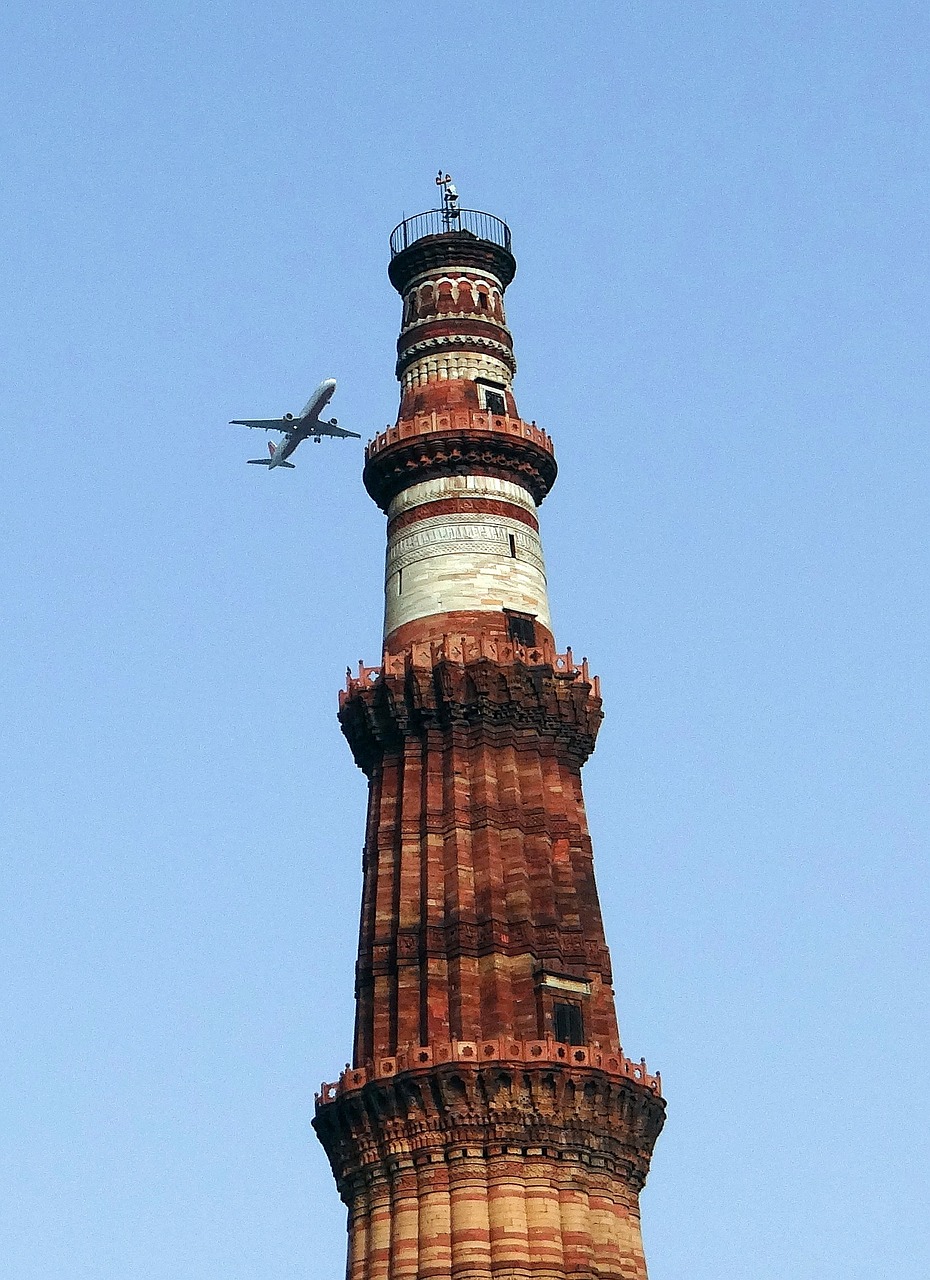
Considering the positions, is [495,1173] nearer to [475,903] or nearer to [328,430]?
[475,903]

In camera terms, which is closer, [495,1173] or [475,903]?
[495,1173]

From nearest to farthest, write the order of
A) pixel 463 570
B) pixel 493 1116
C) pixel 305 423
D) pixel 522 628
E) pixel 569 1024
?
1. pixel 493 1116
2. pixel 569 1024
3. pixel 522 628
4. pixel 463 570
5. pixel 305 423

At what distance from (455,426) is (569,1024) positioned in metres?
19.8

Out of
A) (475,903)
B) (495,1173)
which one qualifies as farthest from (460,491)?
(495,1173)

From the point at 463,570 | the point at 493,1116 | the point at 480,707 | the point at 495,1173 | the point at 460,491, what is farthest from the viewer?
the point at 460,491

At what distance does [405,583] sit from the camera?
6322 centimetres

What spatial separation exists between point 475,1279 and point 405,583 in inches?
858

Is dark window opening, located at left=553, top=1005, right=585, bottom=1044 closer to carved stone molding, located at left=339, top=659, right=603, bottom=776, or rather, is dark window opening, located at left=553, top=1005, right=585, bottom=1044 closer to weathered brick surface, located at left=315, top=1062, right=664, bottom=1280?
Result: weathered brick surface, located at left=315, top=1062, right=664, bottom=1280

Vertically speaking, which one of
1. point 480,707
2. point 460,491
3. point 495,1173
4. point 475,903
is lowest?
point 495,1173

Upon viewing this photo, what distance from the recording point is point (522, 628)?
203 ft

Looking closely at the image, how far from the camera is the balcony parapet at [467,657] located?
2363 inches

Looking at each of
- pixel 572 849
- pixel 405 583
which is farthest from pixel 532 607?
pixel 572 849

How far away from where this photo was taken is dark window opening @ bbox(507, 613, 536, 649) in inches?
2425

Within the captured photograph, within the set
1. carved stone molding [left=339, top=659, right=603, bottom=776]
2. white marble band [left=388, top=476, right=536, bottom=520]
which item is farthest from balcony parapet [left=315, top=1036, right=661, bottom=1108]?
white marble band [left=388, top=476, right=536, bottom=520]
